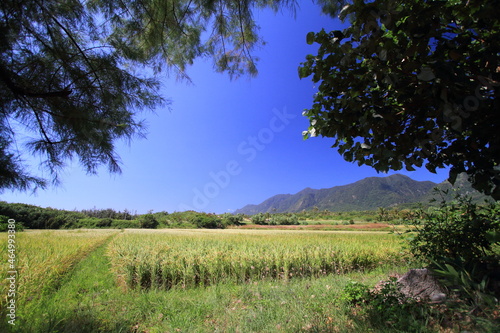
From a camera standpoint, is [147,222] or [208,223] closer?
[147,222]

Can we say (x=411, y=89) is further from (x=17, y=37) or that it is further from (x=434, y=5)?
(x=17, y=37)

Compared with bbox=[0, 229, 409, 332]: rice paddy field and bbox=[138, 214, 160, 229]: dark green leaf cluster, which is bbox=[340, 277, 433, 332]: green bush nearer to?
bbox=[0, 229, 409, 332]: rice paddy field

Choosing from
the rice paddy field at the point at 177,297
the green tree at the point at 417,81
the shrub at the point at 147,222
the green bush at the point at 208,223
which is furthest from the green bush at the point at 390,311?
the shrub at the point at 147,222

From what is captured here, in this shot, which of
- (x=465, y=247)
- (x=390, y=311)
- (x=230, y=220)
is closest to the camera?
(x=390, y=311)

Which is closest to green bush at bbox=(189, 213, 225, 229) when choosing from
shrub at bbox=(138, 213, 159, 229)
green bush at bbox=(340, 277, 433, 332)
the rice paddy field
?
shrub at bbox=(138, 213, 159, 229)

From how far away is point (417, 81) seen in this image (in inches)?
63.7

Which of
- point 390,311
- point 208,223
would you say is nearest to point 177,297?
point 390,311

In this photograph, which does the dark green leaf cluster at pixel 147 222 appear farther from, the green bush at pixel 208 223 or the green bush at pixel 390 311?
the green bush at pixel 390 311

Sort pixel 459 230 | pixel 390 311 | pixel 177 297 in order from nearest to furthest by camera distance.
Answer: pixel 390 311 → pixel 459 230 → pixel 177 297

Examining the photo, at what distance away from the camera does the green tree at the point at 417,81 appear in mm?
1368

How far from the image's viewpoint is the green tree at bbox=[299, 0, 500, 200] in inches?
53.9

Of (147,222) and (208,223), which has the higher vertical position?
(147,222)

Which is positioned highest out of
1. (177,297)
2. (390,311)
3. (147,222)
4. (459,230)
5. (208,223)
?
(459,230)

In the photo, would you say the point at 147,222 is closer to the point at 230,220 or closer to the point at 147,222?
the point at 147,222
